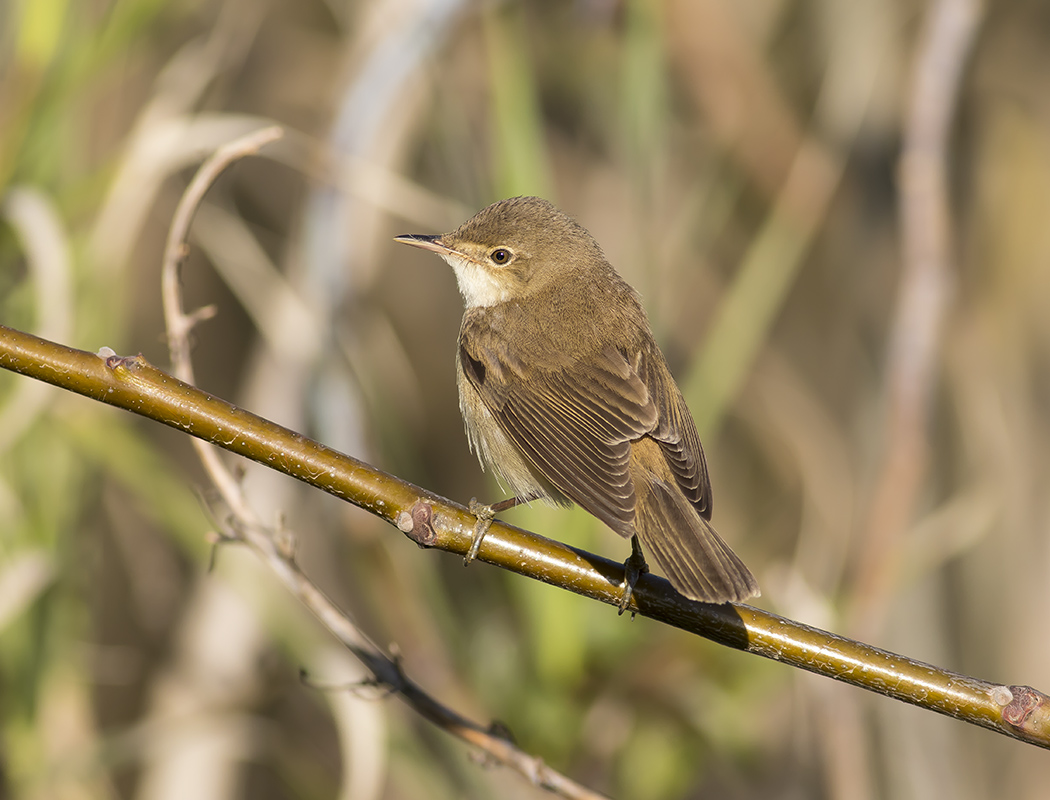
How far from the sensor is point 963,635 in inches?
170

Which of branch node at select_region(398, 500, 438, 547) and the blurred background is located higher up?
the blurred background

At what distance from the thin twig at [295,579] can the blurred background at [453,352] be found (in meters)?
0.33

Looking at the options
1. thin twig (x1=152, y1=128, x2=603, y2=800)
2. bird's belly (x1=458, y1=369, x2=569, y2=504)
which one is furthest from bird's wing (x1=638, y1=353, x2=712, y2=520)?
thin twig (x1=152, y1=128, x2=603, y2=800)

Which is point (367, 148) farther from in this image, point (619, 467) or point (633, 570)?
point (633, 570)

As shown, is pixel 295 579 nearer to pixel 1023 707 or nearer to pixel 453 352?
pixel 1023 707

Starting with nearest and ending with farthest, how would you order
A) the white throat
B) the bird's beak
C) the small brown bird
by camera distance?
the small brown bird, the bird's beak, the white throat

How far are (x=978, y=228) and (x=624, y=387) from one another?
2.49m

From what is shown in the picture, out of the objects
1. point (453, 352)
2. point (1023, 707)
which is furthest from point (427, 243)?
point (453, 352)

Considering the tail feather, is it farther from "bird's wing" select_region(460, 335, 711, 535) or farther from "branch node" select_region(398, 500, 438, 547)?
"branch node" select_region(398, 500, 438, 547)

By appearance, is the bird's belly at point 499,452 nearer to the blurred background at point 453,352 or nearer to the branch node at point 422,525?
the blurred background at point 453,352

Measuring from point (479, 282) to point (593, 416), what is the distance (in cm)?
70

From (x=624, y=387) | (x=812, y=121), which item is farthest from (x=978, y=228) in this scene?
(x=624, y=387)

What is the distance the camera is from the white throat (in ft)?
10.0

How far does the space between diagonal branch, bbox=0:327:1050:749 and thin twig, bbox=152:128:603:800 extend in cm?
28
